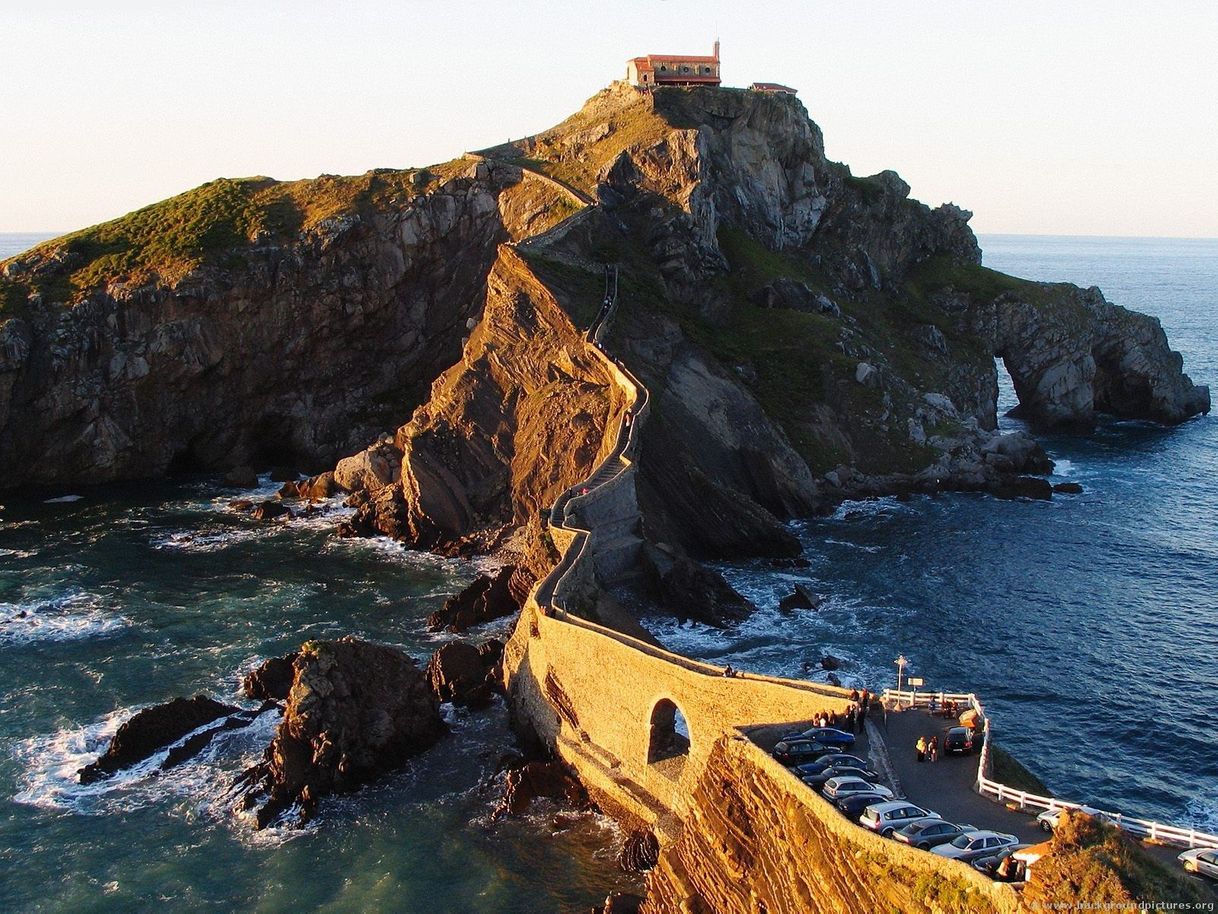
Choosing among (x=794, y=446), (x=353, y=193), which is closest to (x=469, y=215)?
(x=353, y=193)

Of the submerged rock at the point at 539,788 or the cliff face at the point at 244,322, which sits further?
the cliff face at the point at 244,322

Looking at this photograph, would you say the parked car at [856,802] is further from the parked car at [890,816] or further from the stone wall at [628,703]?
the stone wall at [628,703]

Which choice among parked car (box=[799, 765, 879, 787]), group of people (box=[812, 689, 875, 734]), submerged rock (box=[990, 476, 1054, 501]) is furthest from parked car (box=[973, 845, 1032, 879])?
submerged rock (box=[990, 476, 1054, 501])

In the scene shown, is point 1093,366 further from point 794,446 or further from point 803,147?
point 794,446

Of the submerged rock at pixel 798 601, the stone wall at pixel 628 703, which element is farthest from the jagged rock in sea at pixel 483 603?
the submerged rock at pixel 798 601

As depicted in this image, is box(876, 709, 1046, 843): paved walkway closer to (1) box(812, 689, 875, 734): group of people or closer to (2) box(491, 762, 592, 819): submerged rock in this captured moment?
(1) box(812, 689, 875, 734): group of people
